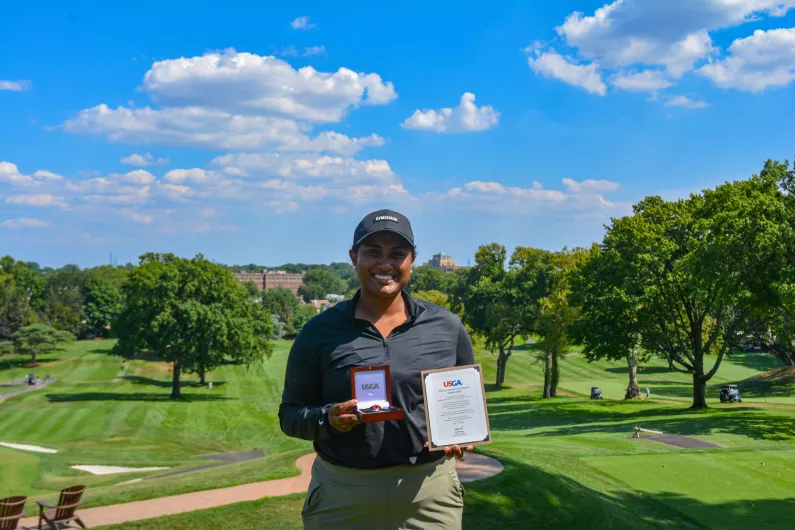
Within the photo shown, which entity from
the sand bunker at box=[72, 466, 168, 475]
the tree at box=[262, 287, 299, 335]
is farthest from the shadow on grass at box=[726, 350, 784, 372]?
the tree at box=[262, 287, 299, 335]

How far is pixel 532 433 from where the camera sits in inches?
1189

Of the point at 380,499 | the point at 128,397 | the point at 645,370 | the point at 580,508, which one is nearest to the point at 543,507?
the point at 580,508

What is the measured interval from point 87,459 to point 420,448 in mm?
29776

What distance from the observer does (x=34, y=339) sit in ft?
245

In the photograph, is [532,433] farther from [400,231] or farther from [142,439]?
[400,231]

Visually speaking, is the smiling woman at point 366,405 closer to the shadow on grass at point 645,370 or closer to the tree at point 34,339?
the shadow on grass at point 645,370

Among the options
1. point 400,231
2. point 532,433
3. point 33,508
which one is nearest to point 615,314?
point 532,433

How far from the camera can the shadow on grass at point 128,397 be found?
162 feet

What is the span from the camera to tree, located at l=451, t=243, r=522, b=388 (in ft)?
163

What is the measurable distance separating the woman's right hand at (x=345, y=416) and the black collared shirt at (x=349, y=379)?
6.7 inches

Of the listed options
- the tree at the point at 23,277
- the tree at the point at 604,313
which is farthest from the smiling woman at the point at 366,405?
the tree at the point at 23,277

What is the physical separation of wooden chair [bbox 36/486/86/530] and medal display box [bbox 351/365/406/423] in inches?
433

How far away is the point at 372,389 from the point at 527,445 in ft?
61.3

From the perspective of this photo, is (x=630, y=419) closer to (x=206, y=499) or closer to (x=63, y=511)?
(x=206, y=499)
